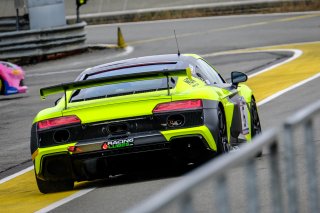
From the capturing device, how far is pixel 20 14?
35375mm

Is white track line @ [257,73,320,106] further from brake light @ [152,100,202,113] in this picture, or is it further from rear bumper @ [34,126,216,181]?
rear bumper @ [34,126,216,181]

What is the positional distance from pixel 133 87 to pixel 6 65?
1391cm

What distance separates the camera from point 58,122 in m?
10.4

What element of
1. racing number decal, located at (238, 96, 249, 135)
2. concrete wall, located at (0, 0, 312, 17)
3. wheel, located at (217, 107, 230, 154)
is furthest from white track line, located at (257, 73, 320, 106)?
concrete wall, located at (0, 0, 312, 17)

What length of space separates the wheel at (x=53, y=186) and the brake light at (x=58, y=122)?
22.3 inches

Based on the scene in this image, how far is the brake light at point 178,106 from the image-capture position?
10.2 metres

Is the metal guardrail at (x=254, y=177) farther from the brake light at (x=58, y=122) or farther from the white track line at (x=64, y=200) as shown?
the brake light at (x=58, y=122)

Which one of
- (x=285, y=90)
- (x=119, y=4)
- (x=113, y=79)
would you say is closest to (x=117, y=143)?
(x=113, y=79)

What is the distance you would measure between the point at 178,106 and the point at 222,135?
588 millimetres

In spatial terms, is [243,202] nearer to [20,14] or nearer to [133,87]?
[133,87]

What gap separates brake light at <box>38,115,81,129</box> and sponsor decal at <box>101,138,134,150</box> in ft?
1.08

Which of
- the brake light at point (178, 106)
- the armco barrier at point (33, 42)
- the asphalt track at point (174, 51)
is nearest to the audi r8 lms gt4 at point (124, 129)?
the brake light at point (178, 106)

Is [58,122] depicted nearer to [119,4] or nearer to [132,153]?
[132,153]

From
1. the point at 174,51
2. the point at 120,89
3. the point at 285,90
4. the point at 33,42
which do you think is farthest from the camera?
the point at 33,42
